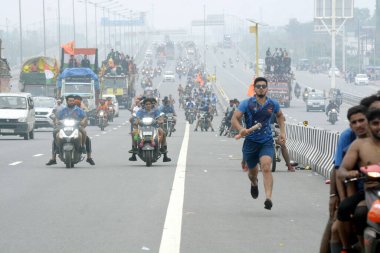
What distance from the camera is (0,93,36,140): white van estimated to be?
4150cm

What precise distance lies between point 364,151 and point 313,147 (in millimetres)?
16497

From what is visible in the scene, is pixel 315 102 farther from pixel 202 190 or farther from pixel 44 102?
pixel 202 190

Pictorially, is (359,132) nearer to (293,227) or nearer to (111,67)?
(293,227)

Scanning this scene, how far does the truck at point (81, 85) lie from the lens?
59156 mm

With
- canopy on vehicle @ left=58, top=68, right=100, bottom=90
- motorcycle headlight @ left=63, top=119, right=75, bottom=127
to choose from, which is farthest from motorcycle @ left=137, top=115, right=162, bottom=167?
canopy on vehicle @ left=58, top=68, right=100, bottom=90

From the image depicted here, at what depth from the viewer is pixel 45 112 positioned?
5322cm

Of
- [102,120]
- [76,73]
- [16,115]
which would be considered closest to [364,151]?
[16,115]

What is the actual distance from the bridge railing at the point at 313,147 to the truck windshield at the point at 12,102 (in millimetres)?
14342

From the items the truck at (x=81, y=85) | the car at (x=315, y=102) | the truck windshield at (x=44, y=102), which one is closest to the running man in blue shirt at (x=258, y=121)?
the truck windshield at (x=44, y=102)

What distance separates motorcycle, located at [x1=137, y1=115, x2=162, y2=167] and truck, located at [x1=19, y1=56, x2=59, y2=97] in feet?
127

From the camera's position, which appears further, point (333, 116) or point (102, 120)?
point (333, 116)

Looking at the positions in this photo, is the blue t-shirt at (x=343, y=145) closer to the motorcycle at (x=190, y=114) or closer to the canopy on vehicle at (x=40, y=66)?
the canopy on vehicle at (x=40, y=66)

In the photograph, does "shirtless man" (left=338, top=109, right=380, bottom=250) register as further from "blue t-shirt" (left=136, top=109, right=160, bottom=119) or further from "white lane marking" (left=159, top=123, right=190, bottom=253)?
"blue t-shirt" (left=136, top=109, right=160, bottom=119)

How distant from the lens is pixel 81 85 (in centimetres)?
5997
